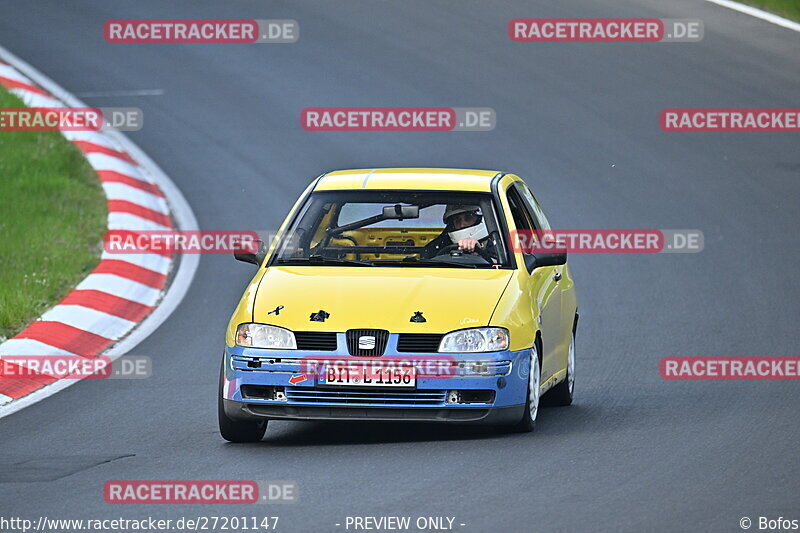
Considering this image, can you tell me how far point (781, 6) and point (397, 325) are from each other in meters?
17.9

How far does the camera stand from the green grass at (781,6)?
81.8ft

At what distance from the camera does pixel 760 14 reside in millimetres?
24781

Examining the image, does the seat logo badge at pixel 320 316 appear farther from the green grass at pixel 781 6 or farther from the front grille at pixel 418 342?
the green grass at pixel 781 6

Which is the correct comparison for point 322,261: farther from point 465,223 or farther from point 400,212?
point 465,223

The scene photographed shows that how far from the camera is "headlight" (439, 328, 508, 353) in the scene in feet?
30.4

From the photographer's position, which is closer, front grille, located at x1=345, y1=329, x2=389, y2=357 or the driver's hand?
front grille, located at x1=345, y1=329, x2=389, y2=357

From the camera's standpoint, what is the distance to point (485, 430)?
996 centimetres

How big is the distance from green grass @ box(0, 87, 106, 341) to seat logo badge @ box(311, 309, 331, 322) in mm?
4535

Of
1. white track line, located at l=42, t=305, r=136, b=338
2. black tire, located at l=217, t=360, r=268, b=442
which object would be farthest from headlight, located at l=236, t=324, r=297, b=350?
white track line, located at l=42, t=305, r=136, b=338

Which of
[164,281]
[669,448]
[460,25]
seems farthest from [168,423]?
[460,25]

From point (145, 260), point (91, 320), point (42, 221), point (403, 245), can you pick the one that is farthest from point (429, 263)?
point (42, 221)

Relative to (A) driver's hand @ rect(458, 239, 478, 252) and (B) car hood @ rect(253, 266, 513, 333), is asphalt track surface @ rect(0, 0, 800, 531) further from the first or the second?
(A) driver's hand @ rect(458, 239, 478, 252)

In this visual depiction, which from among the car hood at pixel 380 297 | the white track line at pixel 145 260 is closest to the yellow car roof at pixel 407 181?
the car hood at pixel 380 297

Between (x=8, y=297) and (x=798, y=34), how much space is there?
14210 millimetres
